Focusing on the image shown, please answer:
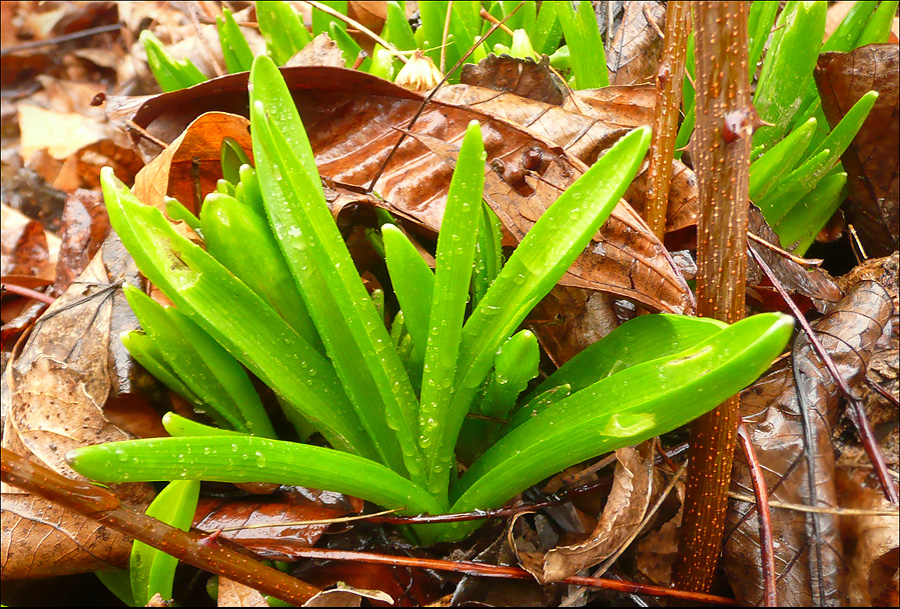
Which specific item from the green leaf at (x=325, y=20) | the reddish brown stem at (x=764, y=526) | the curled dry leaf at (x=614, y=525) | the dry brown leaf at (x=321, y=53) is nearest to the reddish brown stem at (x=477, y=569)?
the curled dry leaf at (x=614, y=525)

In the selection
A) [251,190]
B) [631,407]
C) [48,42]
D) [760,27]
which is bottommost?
[631,407]

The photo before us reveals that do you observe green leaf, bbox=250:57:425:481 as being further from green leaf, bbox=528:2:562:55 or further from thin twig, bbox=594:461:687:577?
green leaf, bbox=528:2:562:55

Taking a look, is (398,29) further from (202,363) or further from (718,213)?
(718,213)

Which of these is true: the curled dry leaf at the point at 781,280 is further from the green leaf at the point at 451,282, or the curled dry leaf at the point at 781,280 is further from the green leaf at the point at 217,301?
the green leaf at the point at 217,301

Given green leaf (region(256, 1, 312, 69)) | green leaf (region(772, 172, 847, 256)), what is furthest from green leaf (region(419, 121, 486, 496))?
green leaf (region(256, 1, 312, 69))

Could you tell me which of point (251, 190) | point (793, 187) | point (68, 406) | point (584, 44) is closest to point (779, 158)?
point (793, 187)

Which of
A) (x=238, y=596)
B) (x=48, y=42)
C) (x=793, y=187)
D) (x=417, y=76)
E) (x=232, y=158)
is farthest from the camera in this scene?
(x=48, y=42)

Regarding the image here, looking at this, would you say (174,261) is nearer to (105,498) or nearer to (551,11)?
(105,498)
